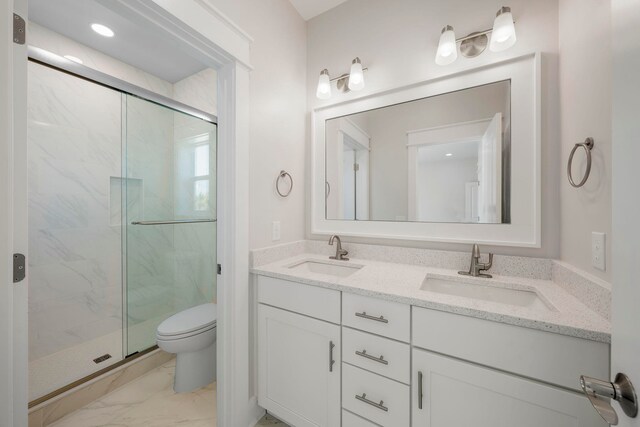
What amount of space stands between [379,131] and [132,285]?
2390 mm

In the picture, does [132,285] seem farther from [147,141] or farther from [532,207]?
[532,207]

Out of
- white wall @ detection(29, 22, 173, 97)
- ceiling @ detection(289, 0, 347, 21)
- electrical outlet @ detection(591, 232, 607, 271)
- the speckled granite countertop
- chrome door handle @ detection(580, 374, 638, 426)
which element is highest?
ceiling @ detection(289, 0, 347, 21)

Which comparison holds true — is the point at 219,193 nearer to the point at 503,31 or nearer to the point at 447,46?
the point at 447,46

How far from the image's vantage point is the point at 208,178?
239 centimetres

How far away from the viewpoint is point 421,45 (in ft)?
4.83

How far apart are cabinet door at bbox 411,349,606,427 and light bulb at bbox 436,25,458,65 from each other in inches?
57.8

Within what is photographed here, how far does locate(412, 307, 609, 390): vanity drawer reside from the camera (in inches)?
28.4

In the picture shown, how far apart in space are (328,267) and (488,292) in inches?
35.4

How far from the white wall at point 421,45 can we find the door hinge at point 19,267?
1616 mm

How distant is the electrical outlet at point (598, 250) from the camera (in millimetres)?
803

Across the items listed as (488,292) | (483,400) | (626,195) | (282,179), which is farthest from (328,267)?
(626,195)

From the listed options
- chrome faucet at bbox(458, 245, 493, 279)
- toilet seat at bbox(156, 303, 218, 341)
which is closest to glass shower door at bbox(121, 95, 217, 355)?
toilet seat at bbox(156, 303, 218, 341)

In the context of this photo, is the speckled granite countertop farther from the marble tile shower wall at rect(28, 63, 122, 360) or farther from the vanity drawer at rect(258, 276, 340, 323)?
the marble tile shower wall at rect(28, 63, 122, 360)

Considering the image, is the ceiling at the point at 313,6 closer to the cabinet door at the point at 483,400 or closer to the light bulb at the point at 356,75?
the light bulb at the point at 356,75
